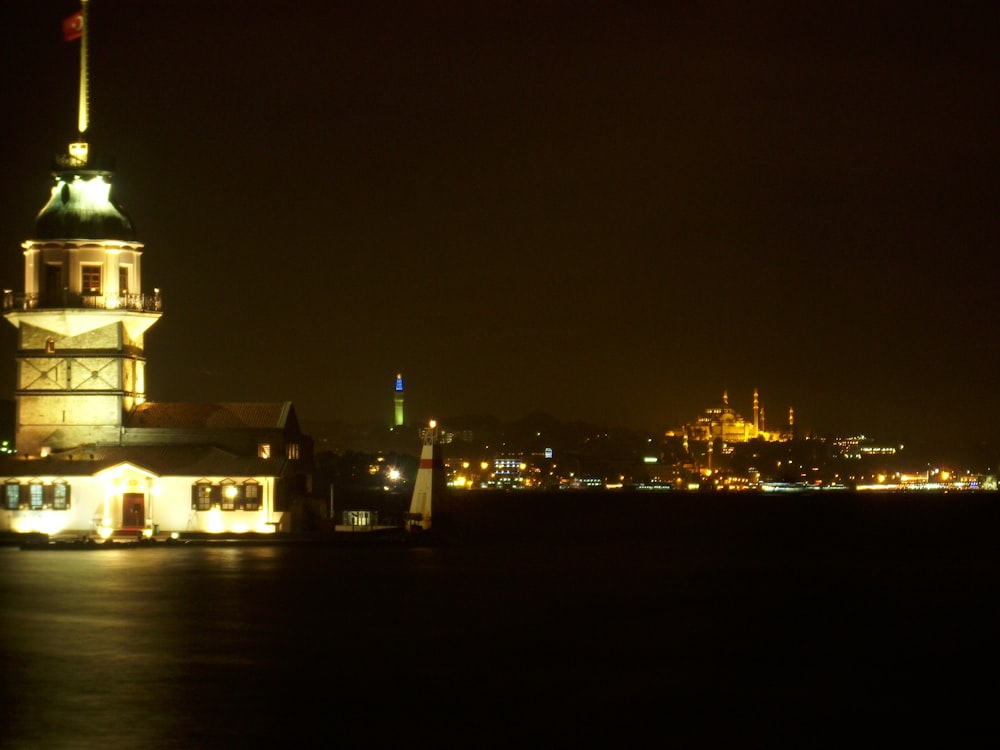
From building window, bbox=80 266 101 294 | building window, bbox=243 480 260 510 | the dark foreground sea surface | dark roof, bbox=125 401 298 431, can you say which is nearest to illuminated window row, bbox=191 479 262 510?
building window, bbox=243 480 260 510

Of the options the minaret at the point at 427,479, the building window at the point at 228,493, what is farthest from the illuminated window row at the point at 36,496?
the minaret at the point at 427,479

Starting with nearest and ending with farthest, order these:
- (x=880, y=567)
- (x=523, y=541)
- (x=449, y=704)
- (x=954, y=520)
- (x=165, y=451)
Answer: (x=449, y=704), (x=165, y=451), (x=880, y=567), (x=523, y=541), (x=954, y=520)

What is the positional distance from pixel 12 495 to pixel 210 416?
8.28 metres

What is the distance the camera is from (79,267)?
6512 centimetres

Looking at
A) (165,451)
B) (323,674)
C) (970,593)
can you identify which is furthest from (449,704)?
(165,451)

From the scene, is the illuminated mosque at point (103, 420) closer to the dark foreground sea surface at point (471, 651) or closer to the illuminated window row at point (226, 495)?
the illuminated window row at point (226, 495)

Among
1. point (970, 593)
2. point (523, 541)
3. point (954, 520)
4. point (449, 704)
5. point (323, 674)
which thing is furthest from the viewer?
point (954, 520)

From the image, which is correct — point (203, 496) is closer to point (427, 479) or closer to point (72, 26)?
point (427, 479)

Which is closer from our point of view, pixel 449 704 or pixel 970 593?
pixel 449 704

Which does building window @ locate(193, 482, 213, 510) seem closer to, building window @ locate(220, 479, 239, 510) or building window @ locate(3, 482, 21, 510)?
building window @ locate(220, 479, 239, 510)

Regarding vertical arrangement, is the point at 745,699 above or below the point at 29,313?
below

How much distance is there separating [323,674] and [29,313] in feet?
118

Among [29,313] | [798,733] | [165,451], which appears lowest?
[798,733]

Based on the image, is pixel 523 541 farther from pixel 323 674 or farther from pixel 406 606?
pixel 323 674
